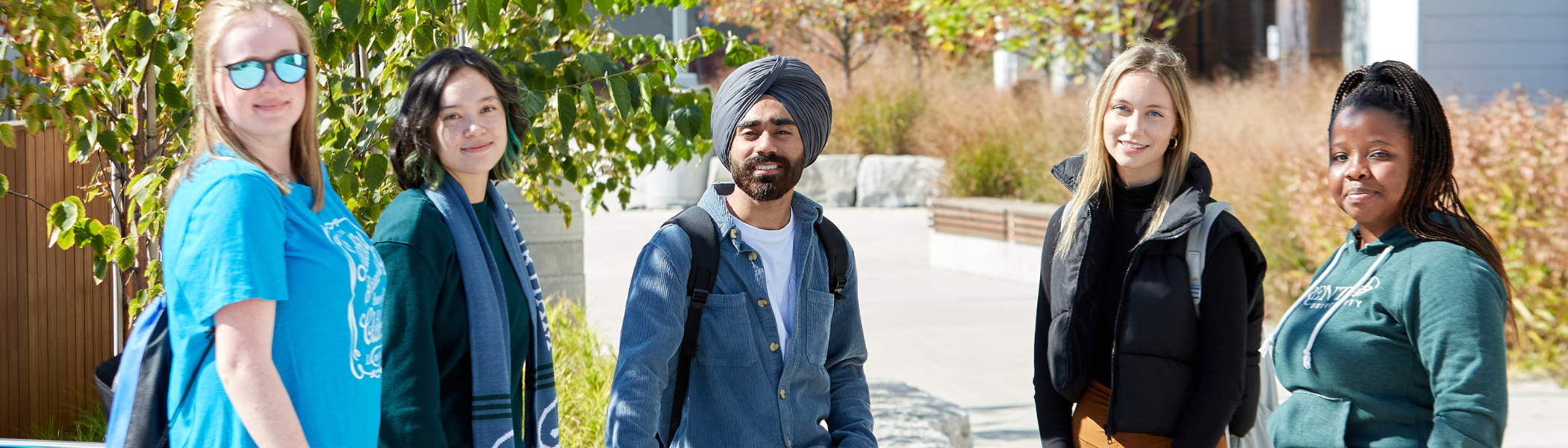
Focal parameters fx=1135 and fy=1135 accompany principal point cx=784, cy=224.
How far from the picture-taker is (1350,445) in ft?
6.93

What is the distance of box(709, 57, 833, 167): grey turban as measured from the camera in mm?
2270

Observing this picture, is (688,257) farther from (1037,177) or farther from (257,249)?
(1037,177)

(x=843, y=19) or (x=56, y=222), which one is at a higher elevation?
(x=843, y=19)

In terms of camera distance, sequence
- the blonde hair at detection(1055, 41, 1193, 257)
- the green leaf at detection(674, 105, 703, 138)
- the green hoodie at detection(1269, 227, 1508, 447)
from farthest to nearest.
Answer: the green leaf at detection(674, 105, 703, 138)
the blonde hair at detection(1055, 41, 1193, 257)
the green hoodie at detection(1269, 227, 1508, 447)

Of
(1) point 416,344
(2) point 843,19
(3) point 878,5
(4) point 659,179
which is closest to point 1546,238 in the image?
(1) point 416,344

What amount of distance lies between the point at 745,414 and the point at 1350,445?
1137 mm

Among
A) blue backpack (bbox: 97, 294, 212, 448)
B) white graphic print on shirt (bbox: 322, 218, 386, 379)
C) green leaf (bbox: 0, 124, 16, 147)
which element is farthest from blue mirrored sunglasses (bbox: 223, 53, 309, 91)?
green leaf (bbox: 0, 124, 16, 147)

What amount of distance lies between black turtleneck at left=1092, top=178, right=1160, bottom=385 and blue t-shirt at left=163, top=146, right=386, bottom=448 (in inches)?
60.5

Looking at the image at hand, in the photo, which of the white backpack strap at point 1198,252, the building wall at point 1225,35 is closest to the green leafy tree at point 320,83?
the white backpack strap at point 1198,252

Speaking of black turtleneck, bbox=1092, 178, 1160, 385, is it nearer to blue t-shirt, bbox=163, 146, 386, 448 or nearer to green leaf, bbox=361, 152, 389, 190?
blue t-shirt, bbox=163, 146, 386, 448

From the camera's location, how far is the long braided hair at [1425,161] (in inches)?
82.7

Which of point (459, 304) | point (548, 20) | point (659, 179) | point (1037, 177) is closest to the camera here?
point (459, 304)

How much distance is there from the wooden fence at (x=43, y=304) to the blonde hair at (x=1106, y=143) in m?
3.59

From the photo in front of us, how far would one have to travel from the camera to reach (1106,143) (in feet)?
8.30
